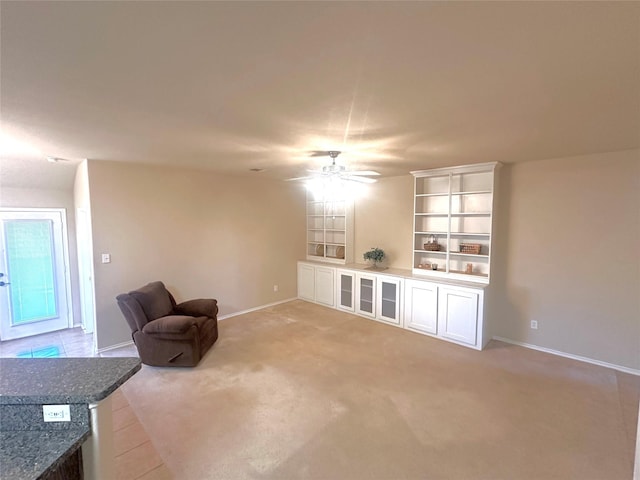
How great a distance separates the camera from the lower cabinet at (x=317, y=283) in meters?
5.83

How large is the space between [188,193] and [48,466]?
13.6 feet

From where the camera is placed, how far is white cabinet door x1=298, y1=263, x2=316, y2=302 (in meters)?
6.14

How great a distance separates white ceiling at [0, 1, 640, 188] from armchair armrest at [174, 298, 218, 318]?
2.23 metres

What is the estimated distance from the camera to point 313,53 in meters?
1.38

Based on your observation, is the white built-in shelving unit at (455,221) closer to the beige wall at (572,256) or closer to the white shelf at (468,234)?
the white shelf at (468,234)

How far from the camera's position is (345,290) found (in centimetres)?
561

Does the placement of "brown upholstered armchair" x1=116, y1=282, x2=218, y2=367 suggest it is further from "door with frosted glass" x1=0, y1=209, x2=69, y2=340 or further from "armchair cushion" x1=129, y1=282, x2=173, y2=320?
"door with frosted glass" x1=0, y1=209, x2=69, y2=340

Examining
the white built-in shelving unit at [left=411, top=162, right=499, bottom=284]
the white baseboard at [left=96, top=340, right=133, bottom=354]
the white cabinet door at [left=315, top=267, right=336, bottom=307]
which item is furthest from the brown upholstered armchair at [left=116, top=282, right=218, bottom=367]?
the white built-in shelving unit at [left=411, top=162, right=499, bottom=284]

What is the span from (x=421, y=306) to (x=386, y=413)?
2.16 metres

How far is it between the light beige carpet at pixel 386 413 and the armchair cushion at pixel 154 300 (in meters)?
0.72

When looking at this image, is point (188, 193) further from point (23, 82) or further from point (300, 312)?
point (23, 82)

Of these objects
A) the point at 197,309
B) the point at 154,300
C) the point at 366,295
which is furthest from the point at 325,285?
the point at 154,300

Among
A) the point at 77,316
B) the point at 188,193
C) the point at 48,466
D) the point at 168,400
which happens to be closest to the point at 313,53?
the point at 48,466

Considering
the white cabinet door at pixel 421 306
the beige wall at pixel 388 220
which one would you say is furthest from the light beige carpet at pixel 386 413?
the beige wall at pixel 388 220
